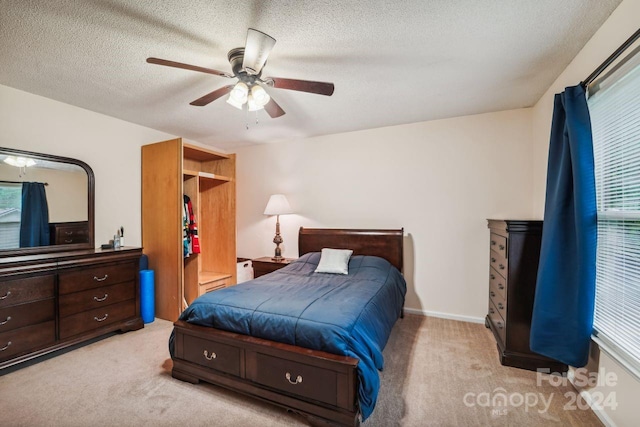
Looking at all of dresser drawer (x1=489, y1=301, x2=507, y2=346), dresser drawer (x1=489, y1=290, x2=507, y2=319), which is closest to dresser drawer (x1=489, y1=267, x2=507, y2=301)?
dresser drawer (x1=489, y1=290, x2=507, y2=319)

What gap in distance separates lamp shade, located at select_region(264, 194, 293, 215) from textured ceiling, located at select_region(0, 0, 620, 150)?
1.37m

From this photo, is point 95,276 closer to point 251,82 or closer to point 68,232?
point 68,232

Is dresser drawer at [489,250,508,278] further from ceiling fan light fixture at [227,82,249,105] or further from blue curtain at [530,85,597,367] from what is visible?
ceiling fan light fixture at [227,82,249,105]

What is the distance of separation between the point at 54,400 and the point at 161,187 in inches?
86.1

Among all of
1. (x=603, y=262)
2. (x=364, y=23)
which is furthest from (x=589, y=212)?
(x=364, y=23)

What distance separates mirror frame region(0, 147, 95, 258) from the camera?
8.11 feet

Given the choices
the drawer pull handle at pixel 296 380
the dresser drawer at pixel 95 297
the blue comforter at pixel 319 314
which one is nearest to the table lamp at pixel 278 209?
the blue comforter at pixel 319 314

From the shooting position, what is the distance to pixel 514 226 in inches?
90.4

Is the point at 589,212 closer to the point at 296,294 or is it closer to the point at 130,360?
the point at 296,294

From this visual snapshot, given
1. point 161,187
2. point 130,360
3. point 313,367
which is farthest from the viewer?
point 161,187

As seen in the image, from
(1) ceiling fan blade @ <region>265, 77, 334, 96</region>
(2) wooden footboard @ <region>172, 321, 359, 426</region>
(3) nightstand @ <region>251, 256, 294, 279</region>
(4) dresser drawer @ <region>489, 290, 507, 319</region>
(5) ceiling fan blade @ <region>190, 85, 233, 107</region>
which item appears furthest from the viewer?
(3) nightstand @ <region>251, 256, 294, 279</region>

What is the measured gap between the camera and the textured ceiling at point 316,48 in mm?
1604

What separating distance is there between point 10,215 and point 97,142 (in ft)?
3.60

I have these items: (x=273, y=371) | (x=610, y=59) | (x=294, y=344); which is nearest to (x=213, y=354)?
(x=273, y=371)
